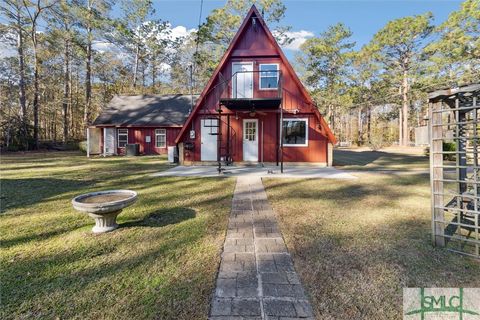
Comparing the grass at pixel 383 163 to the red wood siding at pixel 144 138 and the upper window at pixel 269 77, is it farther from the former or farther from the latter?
the red wood siding at pixel 144 138

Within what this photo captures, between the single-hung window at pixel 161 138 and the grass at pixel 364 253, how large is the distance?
50.5ft

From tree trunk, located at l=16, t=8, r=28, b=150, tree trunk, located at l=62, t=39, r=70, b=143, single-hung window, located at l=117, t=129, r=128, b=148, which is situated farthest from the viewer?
tree trunk, located at l=62, t=39, r=70, b=143

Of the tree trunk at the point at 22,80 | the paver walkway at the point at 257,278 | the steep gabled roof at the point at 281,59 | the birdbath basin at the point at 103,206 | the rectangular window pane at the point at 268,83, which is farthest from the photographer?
the tree trunk at the point at 22,80

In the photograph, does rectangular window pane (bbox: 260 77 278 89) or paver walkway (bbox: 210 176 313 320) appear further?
rectangular window pane (bbox: 260 77 278 89)

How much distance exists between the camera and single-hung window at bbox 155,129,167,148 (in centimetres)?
1925

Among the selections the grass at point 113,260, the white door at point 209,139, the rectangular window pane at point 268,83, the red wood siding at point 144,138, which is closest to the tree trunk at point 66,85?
the red wood siding at point 144,138

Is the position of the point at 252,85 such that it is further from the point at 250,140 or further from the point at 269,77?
the point at 250,140

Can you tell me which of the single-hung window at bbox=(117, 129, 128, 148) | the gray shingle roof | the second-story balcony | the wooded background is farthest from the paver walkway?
the single-hung window at bbox=(117, 129, 128, 148)

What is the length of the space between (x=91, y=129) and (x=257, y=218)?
63.5 ft

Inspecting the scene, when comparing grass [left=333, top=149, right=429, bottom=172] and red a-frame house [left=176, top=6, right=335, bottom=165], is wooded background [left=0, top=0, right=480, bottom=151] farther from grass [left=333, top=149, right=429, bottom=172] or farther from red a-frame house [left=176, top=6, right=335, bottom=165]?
grass [left=333, top=149, right=429, bottom=172]

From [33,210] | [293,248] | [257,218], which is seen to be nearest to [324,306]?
[293,248]

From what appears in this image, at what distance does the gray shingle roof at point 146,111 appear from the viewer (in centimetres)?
1911

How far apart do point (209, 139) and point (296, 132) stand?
419 cm

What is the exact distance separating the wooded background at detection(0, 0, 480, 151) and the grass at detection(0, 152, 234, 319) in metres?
14.1
